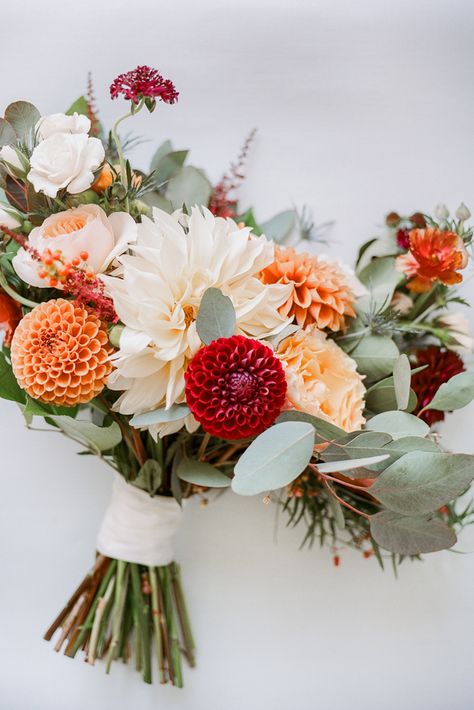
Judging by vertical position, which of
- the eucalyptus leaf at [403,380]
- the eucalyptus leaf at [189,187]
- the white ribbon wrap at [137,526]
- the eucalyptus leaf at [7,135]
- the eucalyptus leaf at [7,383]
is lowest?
the white ribbon wrap at [137,526]

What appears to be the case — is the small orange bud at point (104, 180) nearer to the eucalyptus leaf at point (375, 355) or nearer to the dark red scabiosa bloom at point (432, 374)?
the eucalyptus leaf at point (375, 355)

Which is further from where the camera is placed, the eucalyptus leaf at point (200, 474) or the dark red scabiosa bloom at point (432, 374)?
the dark red scabiosa bloom at point (432, 374)

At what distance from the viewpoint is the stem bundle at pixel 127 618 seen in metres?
1.05

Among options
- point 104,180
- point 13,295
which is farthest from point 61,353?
point 104,180

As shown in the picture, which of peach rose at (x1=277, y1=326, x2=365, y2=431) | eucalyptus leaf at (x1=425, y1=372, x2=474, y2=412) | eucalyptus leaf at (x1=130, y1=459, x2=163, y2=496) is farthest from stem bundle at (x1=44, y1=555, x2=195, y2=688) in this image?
eucalyptus leaf at (x1=425, y1=372, x2=474, y2=412)

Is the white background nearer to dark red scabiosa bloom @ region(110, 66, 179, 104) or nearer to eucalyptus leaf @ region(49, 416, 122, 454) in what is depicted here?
eucalyptus leaf @ region(49, 416, 122, 454)

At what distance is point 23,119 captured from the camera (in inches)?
33.0

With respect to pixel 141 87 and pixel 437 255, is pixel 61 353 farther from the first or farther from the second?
pixel 437 255

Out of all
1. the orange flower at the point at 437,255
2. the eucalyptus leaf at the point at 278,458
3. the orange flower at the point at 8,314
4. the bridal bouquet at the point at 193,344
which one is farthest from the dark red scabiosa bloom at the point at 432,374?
the orange flower at the point at 8,314

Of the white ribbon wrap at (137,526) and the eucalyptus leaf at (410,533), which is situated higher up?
the eucalyptus leaf at (410,533)

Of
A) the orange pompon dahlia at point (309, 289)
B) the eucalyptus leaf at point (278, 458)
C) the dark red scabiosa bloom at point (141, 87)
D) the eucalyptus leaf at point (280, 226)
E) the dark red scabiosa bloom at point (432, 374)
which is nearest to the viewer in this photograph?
the eucalyptus leaf at point (278, 458)

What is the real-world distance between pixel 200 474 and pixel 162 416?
0.15 metres

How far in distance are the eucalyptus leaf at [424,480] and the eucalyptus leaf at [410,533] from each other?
0.04 meters

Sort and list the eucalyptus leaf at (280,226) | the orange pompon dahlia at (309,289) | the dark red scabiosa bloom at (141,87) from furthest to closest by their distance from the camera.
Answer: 1. the eucalyptus leaf at (280,226)
2. the orange pompon dahlia at (309,289)
3. the dark red scabiosa bloom at (141,87)
